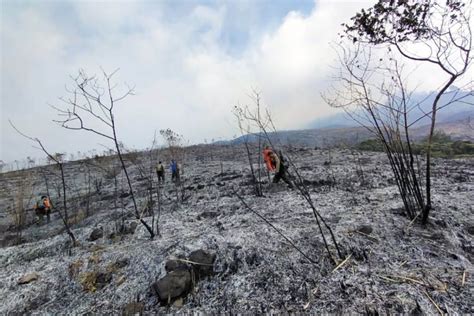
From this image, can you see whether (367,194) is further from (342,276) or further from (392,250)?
(342,276)

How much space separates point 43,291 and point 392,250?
15.7 ft

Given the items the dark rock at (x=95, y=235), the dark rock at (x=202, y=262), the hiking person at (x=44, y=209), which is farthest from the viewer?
the hiking person at (x=44, y=209)

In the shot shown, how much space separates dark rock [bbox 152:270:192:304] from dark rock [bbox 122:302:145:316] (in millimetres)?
225

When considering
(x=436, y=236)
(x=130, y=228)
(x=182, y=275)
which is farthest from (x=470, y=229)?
(x=130, y=228)

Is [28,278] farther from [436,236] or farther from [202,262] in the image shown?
[436,236]

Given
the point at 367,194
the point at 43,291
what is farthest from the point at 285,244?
the point at 43,291

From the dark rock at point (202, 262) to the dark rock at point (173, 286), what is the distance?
165mm

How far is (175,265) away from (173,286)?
1.29ft

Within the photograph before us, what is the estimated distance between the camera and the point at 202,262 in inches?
127

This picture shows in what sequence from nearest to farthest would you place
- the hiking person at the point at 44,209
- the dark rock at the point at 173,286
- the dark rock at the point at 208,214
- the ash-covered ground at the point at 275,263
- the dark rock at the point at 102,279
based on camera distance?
the ash-covered ground at the point at 275,263 → the dark rock at the point at 173,286 → the dark rock at the point at 102,279 → the dark rock at the point at 208,214 → the hiking person at the point at 44,209

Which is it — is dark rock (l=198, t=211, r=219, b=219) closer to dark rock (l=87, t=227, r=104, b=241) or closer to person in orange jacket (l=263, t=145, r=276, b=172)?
dark rock (l=87, t=227, r=104, b=241)

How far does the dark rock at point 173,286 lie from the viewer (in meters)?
2.83

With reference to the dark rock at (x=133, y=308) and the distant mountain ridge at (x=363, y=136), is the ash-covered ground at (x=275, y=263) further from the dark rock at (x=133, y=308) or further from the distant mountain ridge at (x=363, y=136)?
the distant mountain ridge at (x=363, y=136)

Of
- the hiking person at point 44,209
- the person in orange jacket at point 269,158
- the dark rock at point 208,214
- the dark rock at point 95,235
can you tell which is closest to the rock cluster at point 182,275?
the dark rock at point 208,214
